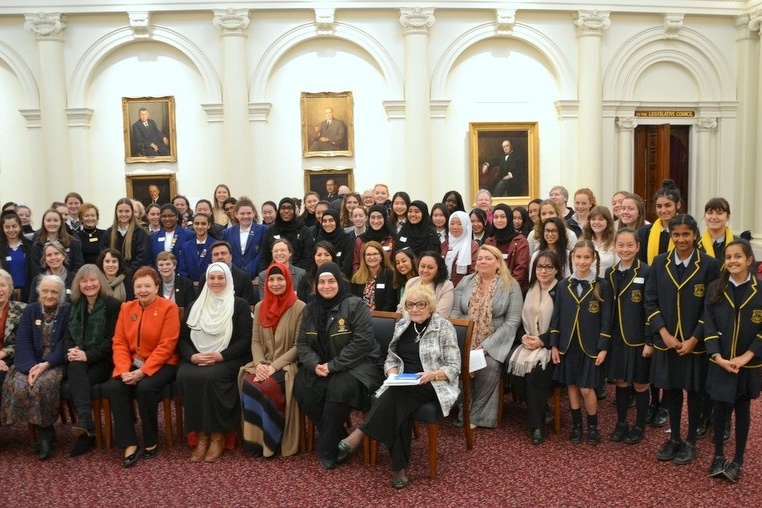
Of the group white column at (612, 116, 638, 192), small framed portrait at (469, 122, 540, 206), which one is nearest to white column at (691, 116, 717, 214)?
white column at (612, 116, 638, 192)

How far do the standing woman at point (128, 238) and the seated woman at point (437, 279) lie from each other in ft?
10.6

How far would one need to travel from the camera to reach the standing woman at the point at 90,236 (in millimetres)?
7938

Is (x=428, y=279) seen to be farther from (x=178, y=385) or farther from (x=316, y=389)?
(x=178, y=385)

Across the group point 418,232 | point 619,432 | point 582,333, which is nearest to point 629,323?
point 582,333

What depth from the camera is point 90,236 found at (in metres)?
7.98

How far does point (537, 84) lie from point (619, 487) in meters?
10.4

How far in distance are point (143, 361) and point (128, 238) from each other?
2463 mm

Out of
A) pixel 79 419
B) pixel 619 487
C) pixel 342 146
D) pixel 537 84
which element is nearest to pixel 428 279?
pixel 619 487

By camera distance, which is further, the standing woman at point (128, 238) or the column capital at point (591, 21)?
the column capital at point (591, 21)

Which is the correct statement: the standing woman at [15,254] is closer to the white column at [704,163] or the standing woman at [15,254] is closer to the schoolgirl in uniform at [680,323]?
the schoolgirl in uniform at [680,323]

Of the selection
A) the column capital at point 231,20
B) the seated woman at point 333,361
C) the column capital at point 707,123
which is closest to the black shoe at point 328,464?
the seated woman at point 333,361

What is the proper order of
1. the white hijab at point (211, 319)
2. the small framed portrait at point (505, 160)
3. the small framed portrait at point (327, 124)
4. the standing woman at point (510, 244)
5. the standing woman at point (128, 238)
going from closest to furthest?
1. the white hijab at point (211, 319)
2. the standing woman at point (510, 244)
3. the standing woman at point (128, 238)
4. the small framed portrait at point (327, 124)
5. the small framed portrait at point (505, 160)

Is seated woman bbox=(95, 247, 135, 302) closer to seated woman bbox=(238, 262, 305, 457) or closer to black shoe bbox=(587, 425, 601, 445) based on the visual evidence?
seated woman bbox=(238, 262, 305, 457)

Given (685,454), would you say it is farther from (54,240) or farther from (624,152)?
(624,152)
